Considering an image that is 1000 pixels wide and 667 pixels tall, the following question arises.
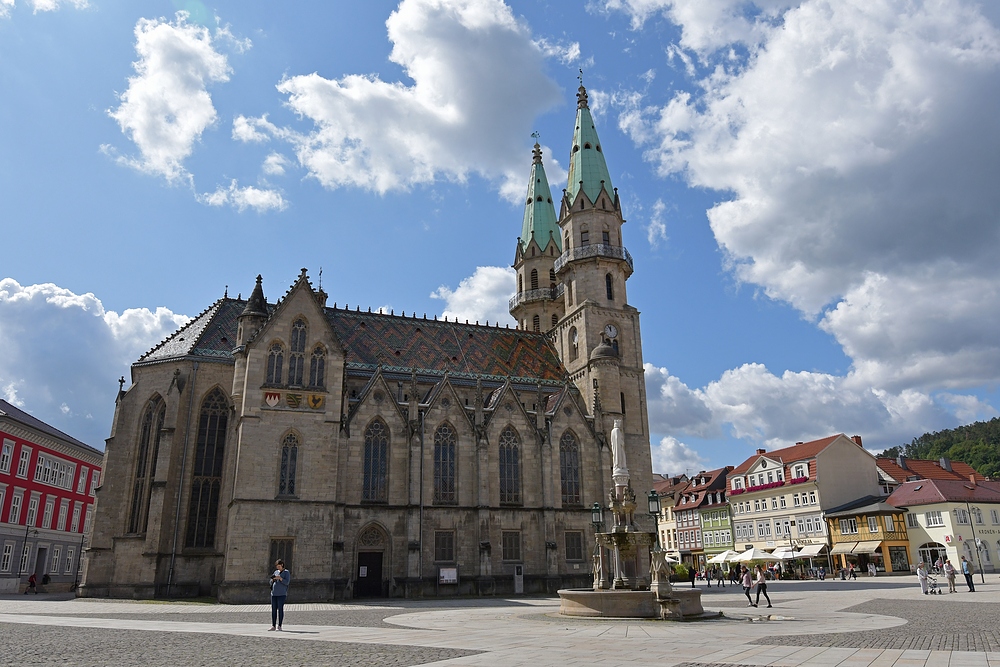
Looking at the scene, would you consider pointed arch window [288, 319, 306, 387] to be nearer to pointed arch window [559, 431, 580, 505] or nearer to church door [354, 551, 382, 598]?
church door [354, 551, 382, 598]

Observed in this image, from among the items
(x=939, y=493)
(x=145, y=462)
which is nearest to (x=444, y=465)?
(x=145, y=462)

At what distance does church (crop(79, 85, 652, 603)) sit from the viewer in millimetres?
38562

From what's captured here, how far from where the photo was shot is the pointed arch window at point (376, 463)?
139 feet

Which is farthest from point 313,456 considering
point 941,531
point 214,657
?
point 941,531

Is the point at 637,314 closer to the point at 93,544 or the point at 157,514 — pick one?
the point at 157,514

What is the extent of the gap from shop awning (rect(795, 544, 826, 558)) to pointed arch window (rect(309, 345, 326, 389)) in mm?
45930

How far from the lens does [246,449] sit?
1519 inches

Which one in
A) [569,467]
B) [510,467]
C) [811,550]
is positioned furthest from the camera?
[811,550]

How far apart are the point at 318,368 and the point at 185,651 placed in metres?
28.6

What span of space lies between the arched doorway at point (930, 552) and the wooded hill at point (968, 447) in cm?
3006

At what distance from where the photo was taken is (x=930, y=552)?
5925 centimetres

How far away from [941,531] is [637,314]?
30.7 m

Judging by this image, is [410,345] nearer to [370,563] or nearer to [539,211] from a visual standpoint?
[370,563]

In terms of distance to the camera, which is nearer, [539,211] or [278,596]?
[278,596]
